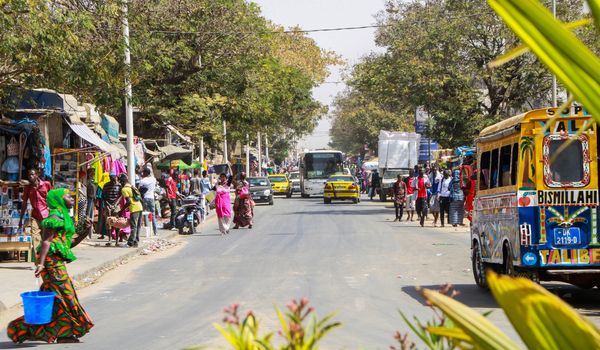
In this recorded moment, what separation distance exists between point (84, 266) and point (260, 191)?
35642 mm

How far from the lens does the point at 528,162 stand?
13016 millimetres

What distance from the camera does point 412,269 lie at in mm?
18703

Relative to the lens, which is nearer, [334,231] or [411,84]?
[334,231]

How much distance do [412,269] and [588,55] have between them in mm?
17446

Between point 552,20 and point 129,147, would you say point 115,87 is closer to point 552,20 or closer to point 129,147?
point 129,147

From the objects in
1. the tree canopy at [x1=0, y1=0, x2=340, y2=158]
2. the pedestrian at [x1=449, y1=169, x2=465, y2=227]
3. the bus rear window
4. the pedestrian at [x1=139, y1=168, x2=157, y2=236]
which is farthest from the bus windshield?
the bus rear window

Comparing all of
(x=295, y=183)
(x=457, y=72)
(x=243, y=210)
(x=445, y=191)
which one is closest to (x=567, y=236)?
(x=445, y=191)

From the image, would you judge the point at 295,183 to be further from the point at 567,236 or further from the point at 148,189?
the point at 567,236

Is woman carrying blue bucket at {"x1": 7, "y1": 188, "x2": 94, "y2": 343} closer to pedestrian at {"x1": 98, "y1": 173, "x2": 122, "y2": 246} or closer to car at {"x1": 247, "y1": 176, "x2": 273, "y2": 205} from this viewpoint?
pedestrian at {"x1": 98, "y1": 173, "x2": 122, "y2": 246}

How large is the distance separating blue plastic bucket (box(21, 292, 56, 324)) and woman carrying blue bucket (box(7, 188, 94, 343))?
98 mm

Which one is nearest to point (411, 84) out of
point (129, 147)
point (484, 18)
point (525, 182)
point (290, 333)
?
point (484, 18)

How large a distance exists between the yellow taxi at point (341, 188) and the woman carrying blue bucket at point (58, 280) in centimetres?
4293

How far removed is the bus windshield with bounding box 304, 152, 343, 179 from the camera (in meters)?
63.5

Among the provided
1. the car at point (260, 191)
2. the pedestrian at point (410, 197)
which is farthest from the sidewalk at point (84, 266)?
the car at point (260, 191)
